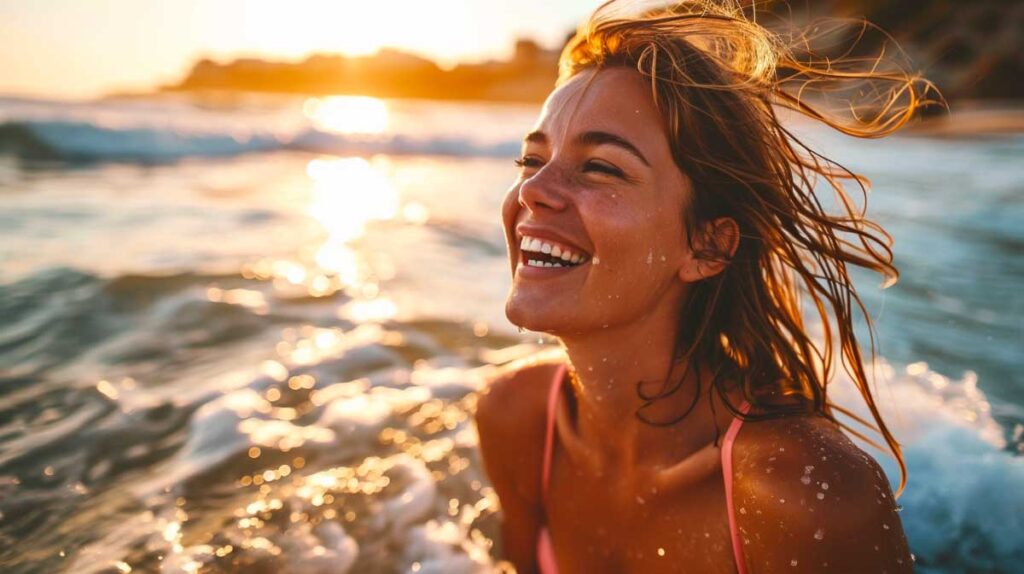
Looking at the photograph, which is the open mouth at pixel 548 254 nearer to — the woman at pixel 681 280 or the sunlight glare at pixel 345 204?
the woman at pixel 681 280

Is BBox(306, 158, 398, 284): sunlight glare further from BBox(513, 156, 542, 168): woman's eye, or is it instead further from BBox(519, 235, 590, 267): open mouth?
BBox(519, 235, 590, 267): open mouth

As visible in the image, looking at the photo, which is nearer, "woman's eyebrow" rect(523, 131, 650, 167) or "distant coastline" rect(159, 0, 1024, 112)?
"woman's eyebrow" rect(523, 131, 650, 167)

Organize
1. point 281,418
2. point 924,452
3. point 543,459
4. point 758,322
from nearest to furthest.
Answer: point 758,322 < point 543,459 < point 924,452 < point 281,418

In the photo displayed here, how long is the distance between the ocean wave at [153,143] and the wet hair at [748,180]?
1240 cm

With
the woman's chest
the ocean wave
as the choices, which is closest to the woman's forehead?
the woman's chest

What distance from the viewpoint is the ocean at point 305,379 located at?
2.90 meters

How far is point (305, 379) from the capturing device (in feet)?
14.1

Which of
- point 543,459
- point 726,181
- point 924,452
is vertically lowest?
point 924,452

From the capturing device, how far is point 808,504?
171 centimetres

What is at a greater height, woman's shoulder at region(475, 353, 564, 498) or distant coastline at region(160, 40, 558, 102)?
woman's shoulder at region(475, 353, 564, 498)

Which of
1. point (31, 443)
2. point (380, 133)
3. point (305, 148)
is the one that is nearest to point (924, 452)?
point (31, 443)

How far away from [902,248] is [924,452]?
15.9ft

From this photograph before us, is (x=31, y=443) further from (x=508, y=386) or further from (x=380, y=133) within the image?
(x=380, y=133)

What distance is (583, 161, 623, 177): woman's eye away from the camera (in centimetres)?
208
